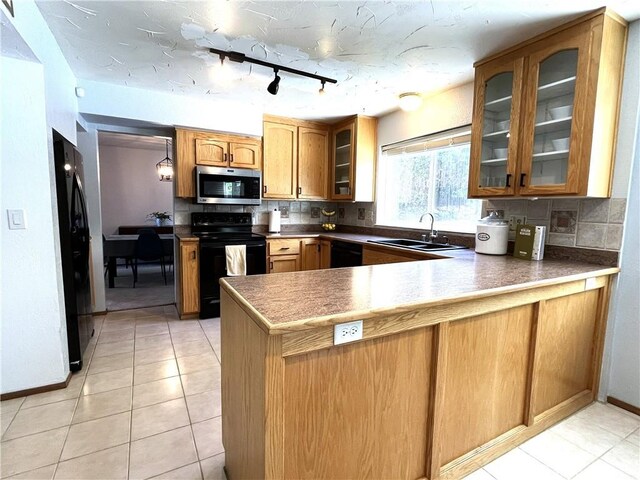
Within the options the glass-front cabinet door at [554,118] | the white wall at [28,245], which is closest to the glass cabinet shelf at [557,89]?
the glass-front cabinet door at [554,118]

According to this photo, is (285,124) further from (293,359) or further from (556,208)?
(293,359)

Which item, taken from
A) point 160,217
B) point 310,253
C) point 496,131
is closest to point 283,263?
point 310,253

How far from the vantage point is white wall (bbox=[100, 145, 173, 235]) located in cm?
653

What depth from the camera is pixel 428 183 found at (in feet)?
11.0

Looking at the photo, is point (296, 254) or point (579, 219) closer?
point (579, 219)

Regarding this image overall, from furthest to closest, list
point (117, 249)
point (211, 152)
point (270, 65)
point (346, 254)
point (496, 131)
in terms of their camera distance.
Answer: point (117, 249)
point (211, 152)
point (346, 254)
point (270, 65)
point (496, 131)

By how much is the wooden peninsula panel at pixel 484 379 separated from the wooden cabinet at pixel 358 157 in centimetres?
254

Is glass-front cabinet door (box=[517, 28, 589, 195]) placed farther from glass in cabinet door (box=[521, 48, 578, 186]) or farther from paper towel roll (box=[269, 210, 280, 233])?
paper towel roll (box=[269, 210, 280, 233])

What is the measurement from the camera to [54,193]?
207 centimetres

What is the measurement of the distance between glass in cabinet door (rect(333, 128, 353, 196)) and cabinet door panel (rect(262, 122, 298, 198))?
1.77ft

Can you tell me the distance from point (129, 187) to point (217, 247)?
451 cm

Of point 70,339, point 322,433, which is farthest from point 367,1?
point 70,339

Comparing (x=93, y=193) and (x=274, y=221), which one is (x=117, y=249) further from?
(x=274, y=221)

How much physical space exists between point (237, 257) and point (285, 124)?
172 centimetres
